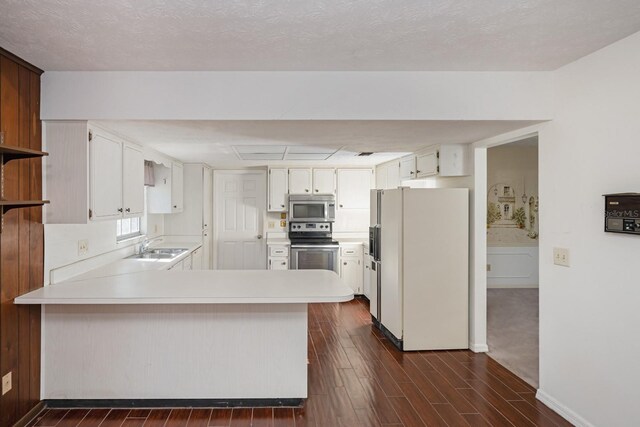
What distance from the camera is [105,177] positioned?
312 cm

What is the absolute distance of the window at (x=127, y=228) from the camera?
14.9 feet

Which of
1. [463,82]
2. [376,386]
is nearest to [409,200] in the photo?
[463,82]

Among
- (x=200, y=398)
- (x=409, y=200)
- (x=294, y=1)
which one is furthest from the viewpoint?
(x=409, y=200)

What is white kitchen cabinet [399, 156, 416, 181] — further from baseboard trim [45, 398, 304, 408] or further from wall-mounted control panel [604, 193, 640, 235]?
baseboard trim [45, 398, 304, 408]

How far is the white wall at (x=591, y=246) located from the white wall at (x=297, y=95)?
33 centimetres

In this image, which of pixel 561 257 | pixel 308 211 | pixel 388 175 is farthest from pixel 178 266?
pixel 561 257

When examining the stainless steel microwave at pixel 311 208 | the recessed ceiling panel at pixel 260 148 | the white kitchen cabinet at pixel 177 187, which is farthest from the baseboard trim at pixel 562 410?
the white kitchen cabinet at pixel 177 187

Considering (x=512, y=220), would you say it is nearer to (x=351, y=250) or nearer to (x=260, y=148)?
(x=351, y=250)

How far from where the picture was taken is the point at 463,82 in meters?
2.86

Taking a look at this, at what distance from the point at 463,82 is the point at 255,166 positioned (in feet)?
14.9

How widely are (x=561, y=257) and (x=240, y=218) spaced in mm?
5191

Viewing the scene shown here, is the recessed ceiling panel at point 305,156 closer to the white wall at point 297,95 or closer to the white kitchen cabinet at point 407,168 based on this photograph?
the white kitchen cabinet at point 407,168

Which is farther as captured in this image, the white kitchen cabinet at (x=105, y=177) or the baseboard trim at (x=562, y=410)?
Result: the white kitchen cabinet at (x=105, y=177)

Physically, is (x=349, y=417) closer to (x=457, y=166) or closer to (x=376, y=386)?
(x=376, y=386)
